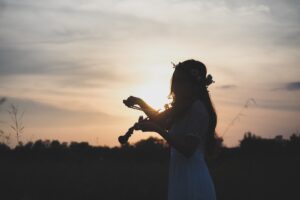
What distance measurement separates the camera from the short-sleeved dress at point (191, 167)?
3.72 meters

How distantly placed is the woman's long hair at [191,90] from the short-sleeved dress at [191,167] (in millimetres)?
57

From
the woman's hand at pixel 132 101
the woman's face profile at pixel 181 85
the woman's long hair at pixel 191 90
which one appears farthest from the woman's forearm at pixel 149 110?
the woman's face profile at pixel 181 85

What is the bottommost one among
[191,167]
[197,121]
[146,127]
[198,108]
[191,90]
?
[191,167]

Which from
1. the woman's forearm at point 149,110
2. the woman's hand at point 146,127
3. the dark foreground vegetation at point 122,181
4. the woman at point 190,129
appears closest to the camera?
the woman's hand at point 146,127

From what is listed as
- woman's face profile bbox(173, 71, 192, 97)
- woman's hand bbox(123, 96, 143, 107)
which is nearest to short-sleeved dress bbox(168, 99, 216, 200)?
woman's face profile bbox(173, 71, 192, 97)

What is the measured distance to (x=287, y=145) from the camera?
1948cm

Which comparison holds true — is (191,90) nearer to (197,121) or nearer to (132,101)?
(197,121)

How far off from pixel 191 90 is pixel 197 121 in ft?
0.80

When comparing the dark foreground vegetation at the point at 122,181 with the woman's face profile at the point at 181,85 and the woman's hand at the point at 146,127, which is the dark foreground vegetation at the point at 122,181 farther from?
the woman's hand at the point at 146,127

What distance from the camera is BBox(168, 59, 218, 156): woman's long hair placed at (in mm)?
3781

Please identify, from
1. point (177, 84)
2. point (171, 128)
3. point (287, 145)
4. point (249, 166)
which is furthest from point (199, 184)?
point (287, 145)

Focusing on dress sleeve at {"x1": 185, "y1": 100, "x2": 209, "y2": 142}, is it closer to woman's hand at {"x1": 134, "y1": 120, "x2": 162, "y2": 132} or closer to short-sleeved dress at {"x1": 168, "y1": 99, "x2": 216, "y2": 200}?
short-sleeved dress at {"x1": 168, "y1": 99, "x2": 216, "y2": 200}

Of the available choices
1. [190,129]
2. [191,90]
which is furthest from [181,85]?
[190,129]

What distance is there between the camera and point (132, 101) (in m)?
4.05
